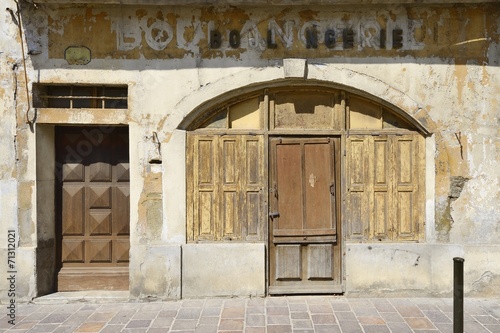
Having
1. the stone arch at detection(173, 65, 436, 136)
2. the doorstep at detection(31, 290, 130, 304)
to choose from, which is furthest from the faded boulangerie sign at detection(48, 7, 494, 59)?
the doorstep at detection(31, 290, 130, 304)

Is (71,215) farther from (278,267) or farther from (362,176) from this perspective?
(362,176)

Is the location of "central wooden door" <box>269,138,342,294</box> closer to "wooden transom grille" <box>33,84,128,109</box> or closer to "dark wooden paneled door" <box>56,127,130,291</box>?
"dark wooden paneled door" <box>56,127,130,291</box>

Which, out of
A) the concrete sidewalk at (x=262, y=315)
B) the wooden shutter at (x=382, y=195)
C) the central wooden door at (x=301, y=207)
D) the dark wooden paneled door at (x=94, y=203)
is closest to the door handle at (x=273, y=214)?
the central wooden door at (x=301, y=207)

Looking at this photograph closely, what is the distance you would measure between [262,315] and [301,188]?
1792 millimetres

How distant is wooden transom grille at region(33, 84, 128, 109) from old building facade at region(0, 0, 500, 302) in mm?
28

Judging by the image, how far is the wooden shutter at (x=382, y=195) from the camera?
19.9 ft

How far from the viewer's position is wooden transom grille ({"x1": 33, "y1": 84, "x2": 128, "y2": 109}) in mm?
6074

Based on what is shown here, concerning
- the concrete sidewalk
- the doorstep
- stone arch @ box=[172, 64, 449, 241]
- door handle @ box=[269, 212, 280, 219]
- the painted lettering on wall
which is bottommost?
the concrete sidewalk

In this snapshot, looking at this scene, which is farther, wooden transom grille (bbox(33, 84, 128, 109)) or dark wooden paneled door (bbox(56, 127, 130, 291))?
dark wooden paneled door (bbox(56, 127, 130, 291))

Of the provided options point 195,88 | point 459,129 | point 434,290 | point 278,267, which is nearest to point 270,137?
point 195,88

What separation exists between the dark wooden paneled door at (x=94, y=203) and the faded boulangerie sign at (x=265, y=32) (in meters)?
1.23

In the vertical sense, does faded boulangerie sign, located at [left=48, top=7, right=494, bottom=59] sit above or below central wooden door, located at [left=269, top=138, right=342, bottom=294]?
above

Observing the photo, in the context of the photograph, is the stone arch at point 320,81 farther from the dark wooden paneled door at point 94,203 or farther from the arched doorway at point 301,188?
the dark wooden paneled door at point 94,203

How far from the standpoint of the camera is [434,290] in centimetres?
592
